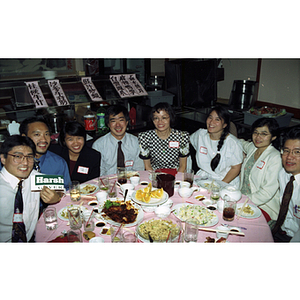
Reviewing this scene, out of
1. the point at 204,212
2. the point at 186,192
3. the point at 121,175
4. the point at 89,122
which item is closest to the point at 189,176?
the point at 186,192

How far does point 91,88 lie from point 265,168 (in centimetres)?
264

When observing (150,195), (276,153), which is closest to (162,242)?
(150,195)

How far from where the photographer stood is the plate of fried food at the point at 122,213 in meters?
1.80

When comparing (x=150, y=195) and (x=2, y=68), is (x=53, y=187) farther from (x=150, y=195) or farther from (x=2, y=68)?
(x=2, y=68)

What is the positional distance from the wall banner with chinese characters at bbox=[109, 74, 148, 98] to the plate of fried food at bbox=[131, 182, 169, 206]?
2.25 m

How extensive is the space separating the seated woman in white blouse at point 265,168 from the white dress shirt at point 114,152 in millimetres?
1290

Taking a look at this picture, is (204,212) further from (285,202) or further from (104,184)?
(104,184)

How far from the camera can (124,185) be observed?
230cm

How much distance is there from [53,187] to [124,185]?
0.61m

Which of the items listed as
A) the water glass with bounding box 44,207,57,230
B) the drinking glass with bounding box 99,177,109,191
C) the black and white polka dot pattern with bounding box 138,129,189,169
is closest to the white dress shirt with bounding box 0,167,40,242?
the water glass with bounding box 44,207,57,230

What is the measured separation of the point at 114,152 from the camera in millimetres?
3025

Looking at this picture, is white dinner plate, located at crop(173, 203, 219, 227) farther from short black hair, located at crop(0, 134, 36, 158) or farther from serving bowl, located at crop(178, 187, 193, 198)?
short black hair, located at crop(0, 134, 36, 158)

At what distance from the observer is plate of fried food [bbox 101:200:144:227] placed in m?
1.80

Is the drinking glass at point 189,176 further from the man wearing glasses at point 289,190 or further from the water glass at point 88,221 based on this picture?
the water glass at point 88,221
